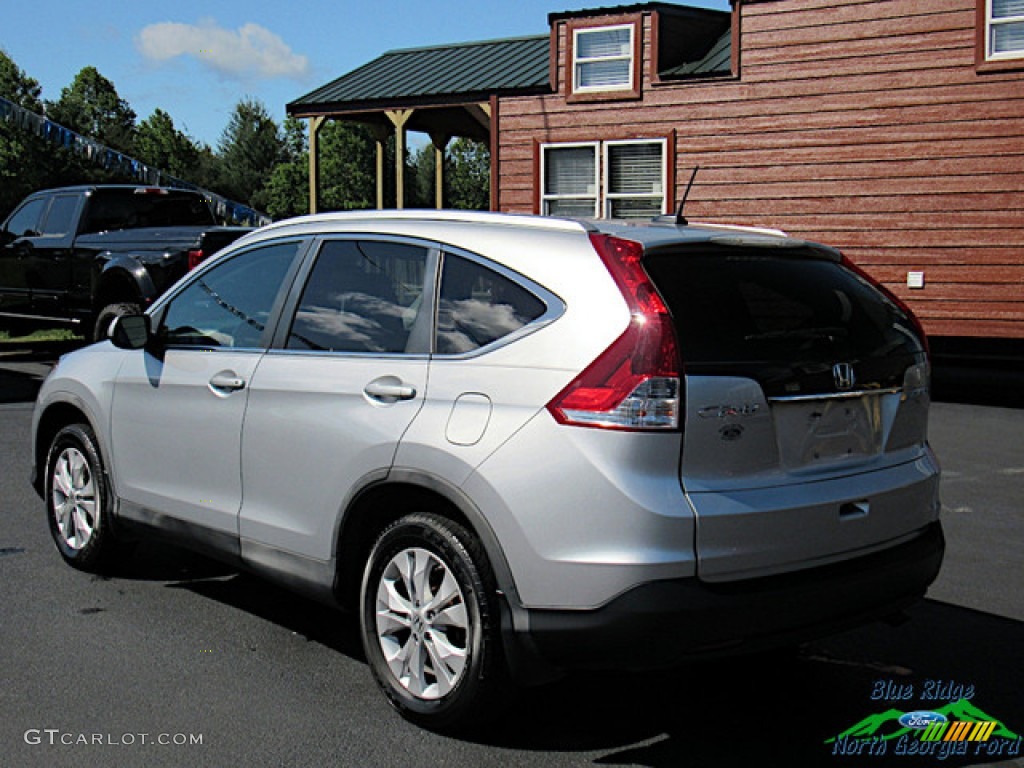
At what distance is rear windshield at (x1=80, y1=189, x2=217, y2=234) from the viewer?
A: 14.9m

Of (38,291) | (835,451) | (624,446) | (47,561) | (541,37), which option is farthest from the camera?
(541,37)

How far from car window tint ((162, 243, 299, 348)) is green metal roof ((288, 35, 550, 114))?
1454cm

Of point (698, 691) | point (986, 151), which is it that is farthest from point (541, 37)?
point (698, 691)

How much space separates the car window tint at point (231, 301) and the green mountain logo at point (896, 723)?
271 cm

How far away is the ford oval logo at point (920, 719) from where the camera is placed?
4051 mm

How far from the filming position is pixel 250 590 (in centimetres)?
565

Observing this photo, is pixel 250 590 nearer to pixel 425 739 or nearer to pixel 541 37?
pixel 425 739

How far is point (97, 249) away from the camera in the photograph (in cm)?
1432

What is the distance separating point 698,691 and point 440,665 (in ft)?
3.59

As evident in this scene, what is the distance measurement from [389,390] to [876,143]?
45.6ft

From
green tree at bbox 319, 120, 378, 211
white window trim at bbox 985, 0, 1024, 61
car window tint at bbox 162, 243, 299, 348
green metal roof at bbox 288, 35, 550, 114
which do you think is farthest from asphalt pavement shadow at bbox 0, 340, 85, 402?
green tree at bbox 319, 120, 378, 211

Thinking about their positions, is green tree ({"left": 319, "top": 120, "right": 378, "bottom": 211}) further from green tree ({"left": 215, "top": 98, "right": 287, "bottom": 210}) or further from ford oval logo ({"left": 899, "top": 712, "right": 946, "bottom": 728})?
ford oval logo ({"left": 899, "top": 712, "right": 946, "bottom": 728})

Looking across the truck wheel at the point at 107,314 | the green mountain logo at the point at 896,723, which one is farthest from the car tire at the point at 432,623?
the truck wheel at the point at 107,314

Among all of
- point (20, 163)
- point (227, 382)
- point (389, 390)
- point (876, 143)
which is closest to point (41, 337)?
point (876, 143)
